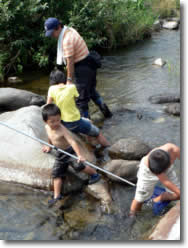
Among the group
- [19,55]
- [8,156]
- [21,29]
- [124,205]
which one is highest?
[21,29]

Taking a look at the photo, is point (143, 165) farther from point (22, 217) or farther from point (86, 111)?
point (86, 111)

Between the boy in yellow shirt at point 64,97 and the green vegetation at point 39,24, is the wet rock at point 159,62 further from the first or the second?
the boy in yellow shirt at point 64,97

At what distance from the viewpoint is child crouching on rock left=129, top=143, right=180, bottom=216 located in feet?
9.53

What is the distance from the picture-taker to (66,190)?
→ 12.5 ft

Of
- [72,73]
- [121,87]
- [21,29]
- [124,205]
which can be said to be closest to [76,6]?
[21,29]

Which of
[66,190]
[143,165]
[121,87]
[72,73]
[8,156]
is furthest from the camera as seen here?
[121,87]

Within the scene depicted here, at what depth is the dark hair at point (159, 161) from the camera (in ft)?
9.45

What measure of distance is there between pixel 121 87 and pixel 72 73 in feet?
9.53

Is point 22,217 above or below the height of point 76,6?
below

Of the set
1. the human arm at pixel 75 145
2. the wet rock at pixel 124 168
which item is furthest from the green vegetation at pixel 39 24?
the human arm at pixel 75 145

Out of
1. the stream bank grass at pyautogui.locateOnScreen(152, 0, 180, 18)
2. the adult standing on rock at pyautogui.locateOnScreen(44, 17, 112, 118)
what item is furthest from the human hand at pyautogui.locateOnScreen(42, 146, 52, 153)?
the stream bank grass at pyautogui.locateOnScreen(152, 0, 180, 18)

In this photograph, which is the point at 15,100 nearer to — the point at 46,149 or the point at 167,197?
the point at 46,149

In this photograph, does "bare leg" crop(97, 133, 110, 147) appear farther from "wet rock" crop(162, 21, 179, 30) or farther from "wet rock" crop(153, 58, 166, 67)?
"wet rock" crop(162, 21, 179, 30)

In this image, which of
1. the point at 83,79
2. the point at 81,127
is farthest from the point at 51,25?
the point at 81,127
